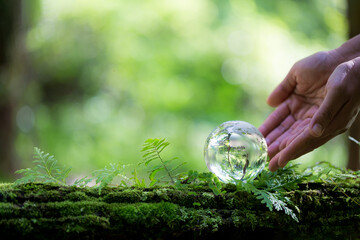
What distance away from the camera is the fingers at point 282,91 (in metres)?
3.05

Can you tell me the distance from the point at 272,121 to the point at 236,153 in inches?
41.8

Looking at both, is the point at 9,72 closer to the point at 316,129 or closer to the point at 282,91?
the point at 282,91

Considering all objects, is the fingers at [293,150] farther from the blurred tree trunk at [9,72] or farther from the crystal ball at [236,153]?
the blurred tree trunk at [9,72]

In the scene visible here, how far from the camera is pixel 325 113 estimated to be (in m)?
2.03

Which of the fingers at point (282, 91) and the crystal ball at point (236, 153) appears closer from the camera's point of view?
the crystal ball at point (236, 153)

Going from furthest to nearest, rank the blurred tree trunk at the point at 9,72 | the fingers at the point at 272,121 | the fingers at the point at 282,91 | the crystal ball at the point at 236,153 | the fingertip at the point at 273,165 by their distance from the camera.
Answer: the blurred tree trunk at the point at 9,72 → the fingers at the point at 282,91 → the fingers at the point at 272,121 → the fingertip at the point at 273,165 → the crystal ball at the point at 236,153

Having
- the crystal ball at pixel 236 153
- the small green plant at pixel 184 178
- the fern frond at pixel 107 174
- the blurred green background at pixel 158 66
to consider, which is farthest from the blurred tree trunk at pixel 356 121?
the blurred green background at pixel 158 66

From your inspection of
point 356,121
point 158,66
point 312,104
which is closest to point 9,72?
point 158,66

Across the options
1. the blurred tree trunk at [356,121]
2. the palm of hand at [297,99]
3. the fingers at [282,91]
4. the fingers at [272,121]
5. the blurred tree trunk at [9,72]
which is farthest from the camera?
the blurred tree trunk at [9,72]

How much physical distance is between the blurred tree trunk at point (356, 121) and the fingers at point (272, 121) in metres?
1.88

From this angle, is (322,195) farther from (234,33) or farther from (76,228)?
(234,33)

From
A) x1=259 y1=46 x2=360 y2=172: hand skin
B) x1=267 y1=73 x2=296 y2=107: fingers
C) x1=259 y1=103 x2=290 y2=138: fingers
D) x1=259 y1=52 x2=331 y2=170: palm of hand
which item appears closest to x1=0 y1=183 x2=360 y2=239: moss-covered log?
x1=259 y1=46 x2=360 y2=172: hand skin

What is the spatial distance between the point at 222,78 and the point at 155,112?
246cm

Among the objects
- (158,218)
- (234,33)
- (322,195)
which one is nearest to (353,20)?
(322,195)
